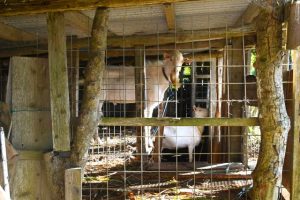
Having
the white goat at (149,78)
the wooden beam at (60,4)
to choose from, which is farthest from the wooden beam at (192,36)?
the white goat at (149,78)

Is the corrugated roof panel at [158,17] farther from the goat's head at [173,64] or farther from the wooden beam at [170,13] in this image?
the goat's head at [173,64]

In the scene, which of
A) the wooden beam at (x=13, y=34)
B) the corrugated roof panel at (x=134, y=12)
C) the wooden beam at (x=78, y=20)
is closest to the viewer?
the wooden beam at (x=78, y=20)

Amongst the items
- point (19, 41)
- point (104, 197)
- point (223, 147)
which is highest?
point (19, 41)

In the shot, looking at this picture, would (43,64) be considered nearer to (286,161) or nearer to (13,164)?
(13,164)

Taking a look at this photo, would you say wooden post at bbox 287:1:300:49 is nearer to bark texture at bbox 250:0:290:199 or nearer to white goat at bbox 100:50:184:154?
bark texture at bbox 250:0:290:199

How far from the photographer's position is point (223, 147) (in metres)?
5.95

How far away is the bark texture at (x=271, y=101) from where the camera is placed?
3150mm

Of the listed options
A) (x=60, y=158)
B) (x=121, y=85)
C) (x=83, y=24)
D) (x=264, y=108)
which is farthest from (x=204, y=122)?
(x=121, y=85)

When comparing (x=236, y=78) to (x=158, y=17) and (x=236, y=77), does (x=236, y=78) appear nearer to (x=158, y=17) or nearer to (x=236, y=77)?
(x=236, y=77)

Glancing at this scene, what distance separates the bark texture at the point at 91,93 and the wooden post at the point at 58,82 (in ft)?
0.46

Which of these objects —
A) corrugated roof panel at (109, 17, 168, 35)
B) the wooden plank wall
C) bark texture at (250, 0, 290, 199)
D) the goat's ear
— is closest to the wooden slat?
the wooden plank wall

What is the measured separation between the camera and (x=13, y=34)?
5012 millimetres

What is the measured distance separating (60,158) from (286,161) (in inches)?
109

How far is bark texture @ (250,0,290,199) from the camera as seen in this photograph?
3150 mm
